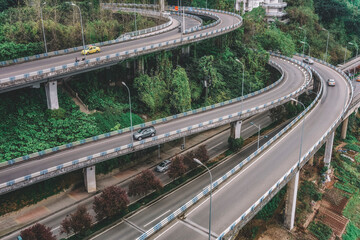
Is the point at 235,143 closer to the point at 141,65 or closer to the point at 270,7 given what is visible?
the point at 141,65

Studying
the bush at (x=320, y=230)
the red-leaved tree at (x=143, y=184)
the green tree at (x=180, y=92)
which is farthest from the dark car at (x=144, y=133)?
the bush at (x=320, y=230)

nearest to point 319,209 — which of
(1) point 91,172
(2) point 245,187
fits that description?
(2) point 245,187

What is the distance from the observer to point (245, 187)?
4153 cm

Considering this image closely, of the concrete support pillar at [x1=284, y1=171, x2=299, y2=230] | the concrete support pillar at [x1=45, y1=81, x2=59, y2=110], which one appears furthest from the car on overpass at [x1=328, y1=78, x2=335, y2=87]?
the concrete support pillar at [x1=45, y1=81, x2=59, y2=110]

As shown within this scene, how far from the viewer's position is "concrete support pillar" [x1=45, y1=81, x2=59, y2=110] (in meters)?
52.1

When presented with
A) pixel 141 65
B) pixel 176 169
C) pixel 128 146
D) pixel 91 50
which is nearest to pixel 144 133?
pixel 128 146

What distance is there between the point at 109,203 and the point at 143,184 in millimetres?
5466

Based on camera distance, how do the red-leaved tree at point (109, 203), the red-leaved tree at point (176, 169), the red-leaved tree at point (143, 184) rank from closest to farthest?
the red-leaved tree at point (109, 203) → the red-leaved tree at point (143, 184) → the red-leaved tree at point (176, 169)

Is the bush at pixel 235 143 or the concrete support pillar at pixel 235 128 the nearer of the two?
the concrete support pillar at pixel 235 128

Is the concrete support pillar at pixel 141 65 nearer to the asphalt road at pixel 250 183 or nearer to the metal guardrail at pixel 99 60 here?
the metal guardrail at pixel 99 60

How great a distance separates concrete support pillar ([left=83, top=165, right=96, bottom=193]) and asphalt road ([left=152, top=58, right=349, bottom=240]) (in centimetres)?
1578

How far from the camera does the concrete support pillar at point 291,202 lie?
1868 inches

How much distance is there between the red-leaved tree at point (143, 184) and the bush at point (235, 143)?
17.7 meters

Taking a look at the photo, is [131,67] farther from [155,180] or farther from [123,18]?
[155,180]
